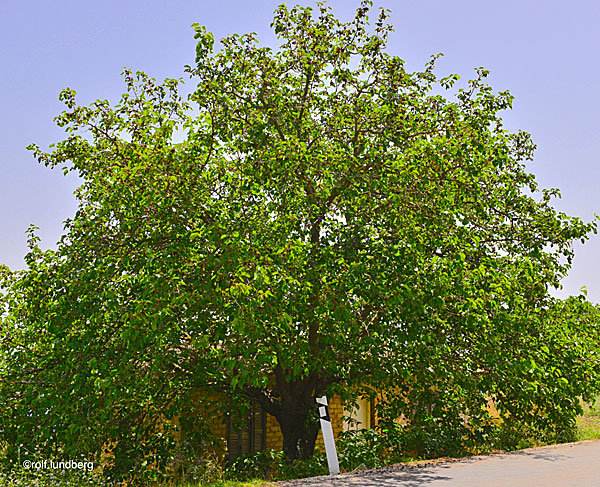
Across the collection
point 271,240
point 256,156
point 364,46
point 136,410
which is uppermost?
point 364,46

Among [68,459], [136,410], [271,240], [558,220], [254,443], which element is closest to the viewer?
[271,240]

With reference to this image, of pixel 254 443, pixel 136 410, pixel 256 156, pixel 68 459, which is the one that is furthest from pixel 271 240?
pixel 254 443

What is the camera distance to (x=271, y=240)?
11.4 m

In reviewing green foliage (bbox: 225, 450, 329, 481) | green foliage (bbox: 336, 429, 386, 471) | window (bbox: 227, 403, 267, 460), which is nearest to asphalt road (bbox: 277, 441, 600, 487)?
green foliage (bbox: 336, 429, 386, 471)

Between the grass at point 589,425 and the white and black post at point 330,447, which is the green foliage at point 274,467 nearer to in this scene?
the white and black post at point 330,447

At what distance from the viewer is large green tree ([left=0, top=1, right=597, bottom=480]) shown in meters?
11.4

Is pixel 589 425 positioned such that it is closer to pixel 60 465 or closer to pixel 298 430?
pixel 298 430

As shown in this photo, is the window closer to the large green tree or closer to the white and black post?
the large green tree

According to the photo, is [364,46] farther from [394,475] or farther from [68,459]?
[68,459]

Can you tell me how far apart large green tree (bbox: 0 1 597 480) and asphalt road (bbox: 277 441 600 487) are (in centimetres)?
133

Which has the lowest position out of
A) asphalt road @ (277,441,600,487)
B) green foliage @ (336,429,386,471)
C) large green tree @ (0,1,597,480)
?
asphalt road @ (277,441,600,487)

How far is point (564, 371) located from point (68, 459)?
1006 centimetres

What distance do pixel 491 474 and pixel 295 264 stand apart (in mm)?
4540

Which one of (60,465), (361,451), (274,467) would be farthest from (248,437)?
(60,465)
